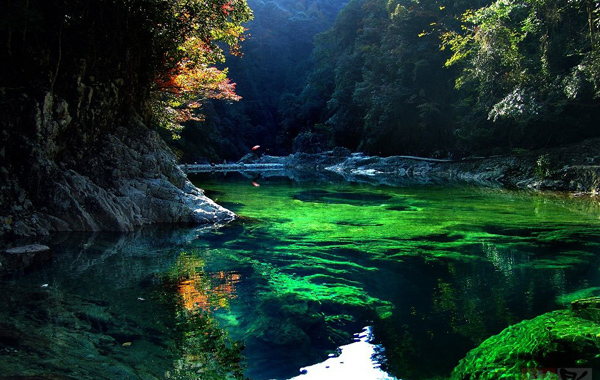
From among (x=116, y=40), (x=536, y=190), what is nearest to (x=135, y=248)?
(x=116, y=40)

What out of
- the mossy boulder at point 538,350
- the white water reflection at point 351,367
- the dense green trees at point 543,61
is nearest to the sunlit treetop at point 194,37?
the white water reflection at point 351,367

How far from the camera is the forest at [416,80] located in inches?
622

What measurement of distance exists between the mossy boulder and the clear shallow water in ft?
1.01

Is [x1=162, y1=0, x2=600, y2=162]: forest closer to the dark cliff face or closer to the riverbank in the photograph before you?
the riverbank

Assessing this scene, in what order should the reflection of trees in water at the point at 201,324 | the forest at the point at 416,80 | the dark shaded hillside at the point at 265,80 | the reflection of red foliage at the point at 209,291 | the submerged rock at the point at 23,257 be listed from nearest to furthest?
the reflection of trees in water at the point at 201,324 < the reflection of red foliage at the point at 209,291 < the submerged rock at the point at 23,257 < the forest at the point at 416,80 < the dark shaded hillside at the point at 265,80

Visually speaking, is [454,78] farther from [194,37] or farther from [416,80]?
[194,37]

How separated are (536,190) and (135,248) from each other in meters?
13.6

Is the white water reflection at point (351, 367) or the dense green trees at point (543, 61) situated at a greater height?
the dense green trees at point (543, 61)

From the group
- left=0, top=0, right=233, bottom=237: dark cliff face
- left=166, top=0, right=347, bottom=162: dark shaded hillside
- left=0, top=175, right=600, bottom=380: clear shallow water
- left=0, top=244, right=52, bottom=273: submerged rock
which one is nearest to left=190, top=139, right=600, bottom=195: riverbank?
left=166, top=0, right=347, bottom=162: dark shaded hillside

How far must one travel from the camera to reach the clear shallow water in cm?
289

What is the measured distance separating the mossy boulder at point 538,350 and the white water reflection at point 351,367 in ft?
1.68

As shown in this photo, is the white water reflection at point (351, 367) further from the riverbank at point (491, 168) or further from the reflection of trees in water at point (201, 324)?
the riverbank at point (491, 168)

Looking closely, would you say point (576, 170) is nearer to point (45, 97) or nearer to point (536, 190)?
point (536, 190)

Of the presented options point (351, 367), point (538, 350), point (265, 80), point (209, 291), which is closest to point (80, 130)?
point (209, 291)
